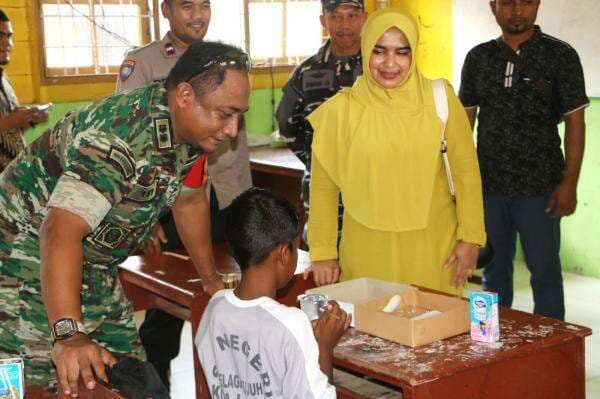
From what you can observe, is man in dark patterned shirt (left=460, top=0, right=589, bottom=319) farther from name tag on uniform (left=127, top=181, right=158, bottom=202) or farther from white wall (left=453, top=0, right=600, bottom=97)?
name tag on uniform (left=127, top=181, right=158, bottom=202)

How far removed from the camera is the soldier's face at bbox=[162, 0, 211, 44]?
365cm

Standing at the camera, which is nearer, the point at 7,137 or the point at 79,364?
the point at 79,364

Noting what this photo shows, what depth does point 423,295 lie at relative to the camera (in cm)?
258

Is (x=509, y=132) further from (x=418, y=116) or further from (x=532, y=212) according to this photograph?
(x=418, y=116)

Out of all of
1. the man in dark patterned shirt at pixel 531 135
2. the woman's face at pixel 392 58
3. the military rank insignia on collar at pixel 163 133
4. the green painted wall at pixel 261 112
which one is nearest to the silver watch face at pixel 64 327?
the military rank insignia on collar at pixel 163 133

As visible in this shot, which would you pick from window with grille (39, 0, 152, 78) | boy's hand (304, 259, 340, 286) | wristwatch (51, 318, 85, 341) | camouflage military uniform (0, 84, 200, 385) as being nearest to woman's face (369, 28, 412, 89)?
boy's hand (304, 259, 340, 286)

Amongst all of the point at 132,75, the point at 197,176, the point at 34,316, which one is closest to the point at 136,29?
the point at 132,75

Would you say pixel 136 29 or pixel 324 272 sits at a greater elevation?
pixel 136 29

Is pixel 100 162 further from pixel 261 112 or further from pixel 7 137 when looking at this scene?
pixel 261 112

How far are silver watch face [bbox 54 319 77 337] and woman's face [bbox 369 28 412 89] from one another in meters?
1.51

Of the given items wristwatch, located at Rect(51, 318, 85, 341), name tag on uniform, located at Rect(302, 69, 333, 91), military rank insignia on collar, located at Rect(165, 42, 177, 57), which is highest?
military rank insignia on collar, located at Rect(165, 42, 177, 57)

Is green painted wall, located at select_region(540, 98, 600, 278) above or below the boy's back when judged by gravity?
below

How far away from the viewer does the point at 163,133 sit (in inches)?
81.1

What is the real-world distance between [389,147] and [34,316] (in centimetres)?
125
